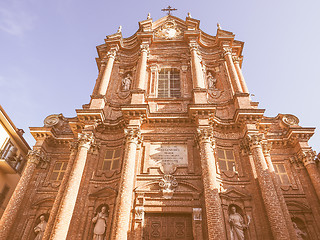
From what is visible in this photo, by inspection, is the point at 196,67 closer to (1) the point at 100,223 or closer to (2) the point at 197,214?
(2) the point at 197,214

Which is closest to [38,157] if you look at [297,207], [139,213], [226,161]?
[139,213]

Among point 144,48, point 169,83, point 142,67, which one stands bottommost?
point 169,83

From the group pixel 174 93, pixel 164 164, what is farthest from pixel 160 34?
pixel 164 164

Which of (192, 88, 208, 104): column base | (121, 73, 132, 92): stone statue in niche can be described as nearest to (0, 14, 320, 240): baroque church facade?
(121, 73, 132, 92): stone statue in niche

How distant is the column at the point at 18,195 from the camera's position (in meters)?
14.4

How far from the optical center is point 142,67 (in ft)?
63.3

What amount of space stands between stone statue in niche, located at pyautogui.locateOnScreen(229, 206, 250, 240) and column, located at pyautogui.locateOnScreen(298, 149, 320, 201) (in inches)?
244

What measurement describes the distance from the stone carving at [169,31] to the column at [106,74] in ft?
16.7

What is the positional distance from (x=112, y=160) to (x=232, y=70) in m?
11.1

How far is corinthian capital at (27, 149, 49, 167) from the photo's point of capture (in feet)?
56.4

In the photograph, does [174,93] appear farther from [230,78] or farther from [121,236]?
[121,236]

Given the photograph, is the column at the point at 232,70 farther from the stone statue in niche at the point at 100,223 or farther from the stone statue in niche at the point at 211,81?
the stone statue in niche at the point at 100,223

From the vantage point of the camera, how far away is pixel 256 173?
45.2 ft

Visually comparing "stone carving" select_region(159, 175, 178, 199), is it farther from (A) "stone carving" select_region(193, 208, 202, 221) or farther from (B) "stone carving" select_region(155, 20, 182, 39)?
(B) "stone carving" select_region(155, 20, 182, 39)
